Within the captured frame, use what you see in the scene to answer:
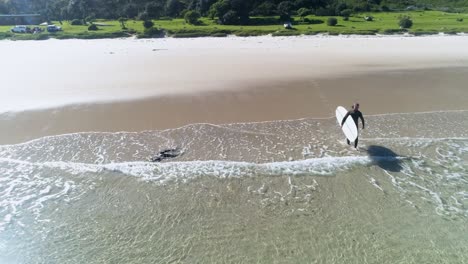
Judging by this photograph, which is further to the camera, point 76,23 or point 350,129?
point 76,23

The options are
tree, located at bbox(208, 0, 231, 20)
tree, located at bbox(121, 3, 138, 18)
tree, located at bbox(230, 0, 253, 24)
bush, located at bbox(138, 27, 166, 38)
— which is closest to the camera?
bush, located at bbox(138, 27, 166, 38)

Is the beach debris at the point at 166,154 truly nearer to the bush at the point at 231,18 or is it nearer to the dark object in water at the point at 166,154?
the dark object in water at the point at 166,154

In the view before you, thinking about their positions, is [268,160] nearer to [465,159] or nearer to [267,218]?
[267,218]

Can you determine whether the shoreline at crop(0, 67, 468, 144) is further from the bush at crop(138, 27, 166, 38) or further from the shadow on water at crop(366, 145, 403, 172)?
the bush at crop(138, 27, 166, 38)

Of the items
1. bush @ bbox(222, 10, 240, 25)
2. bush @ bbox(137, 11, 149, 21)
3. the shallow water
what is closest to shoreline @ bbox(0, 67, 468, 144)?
the shallow water

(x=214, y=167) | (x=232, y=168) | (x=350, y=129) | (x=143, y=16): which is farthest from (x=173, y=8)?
(x=232, y=168)

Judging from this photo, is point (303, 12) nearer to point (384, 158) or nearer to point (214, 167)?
point (384, 158)

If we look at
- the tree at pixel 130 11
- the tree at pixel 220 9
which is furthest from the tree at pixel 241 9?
the tree at pixel 130 11
